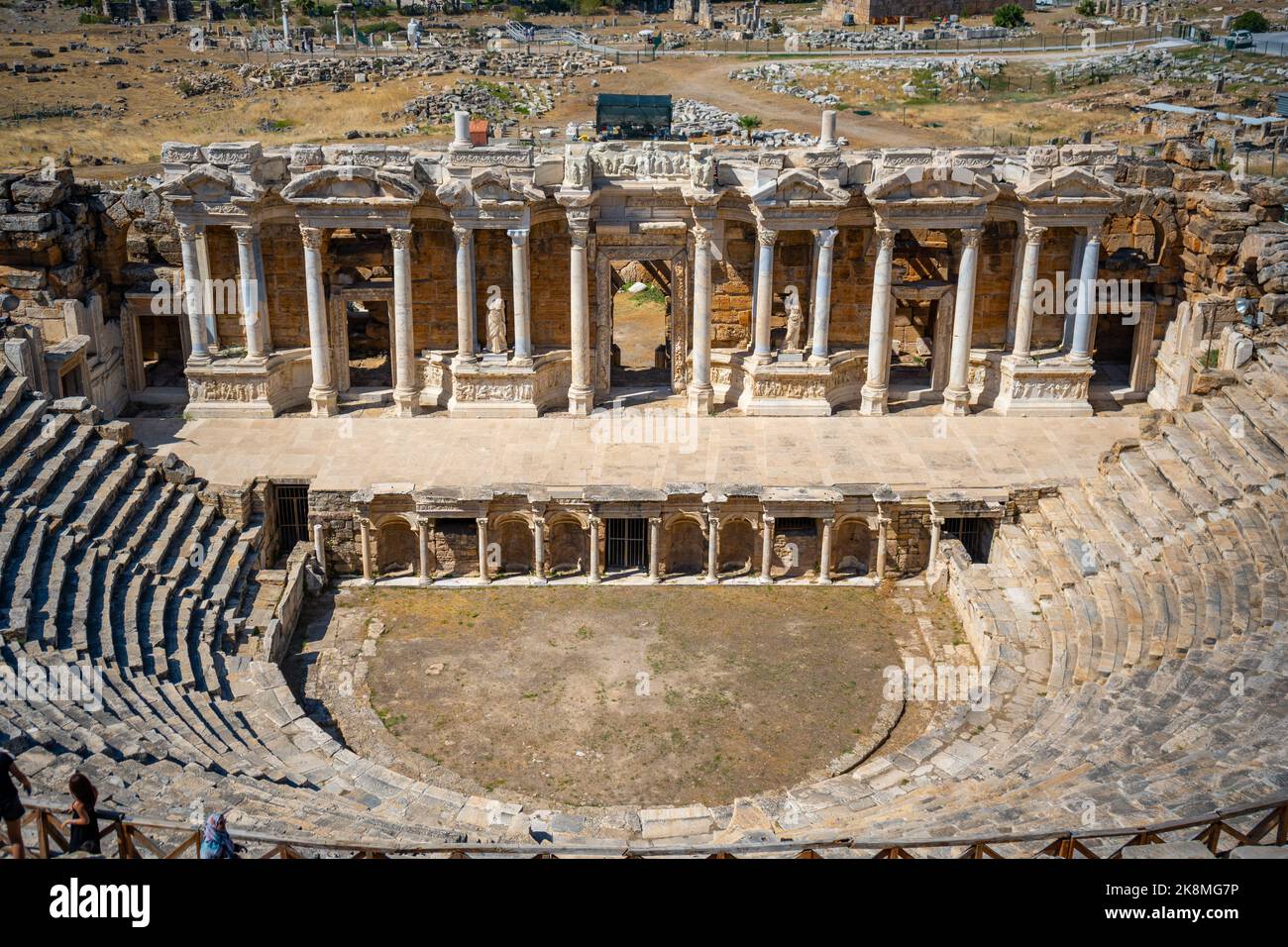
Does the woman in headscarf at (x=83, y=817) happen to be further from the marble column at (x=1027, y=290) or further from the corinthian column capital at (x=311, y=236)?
the marble column at (x=1027, y=290)

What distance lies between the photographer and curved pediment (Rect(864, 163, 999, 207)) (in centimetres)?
3075

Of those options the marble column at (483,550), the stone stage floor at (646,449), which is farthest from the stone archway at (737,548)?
the marble column at (483,550)

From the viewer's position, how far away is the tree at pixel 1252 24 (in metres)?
77.9

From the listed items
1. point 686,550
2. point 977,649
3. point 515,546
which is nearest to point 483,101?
point 515,546

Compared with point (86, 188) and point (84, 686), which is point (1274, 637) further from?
point (86, 188)

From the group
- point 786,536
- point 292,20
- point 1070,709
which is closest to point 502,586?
point 786,536

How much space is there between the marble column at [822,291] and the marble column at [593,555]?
7.54 meters

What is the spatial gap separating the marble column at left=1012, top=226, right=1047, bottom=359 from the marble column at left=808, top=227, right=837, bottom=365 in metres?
4.31

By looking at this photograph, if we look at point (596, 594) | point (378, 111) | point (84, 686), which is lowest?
point (596, 594)

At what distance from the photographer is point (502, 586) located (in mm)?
27750

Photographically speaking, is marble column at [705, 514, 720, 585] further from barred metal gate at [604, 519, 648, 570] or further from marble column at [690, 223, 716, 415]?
marble column at [690, 223, 716, 415]

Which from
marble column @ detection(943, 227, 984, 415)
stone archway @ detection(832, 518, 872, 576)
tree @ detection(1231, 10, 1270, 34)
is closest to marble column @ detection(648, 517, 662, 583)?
stone archway @ detection(832, 518, 872, 576)

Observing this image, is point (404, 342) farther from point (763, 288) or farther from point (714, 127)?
point (714, 127)

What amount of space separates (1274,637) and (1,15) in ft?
285
